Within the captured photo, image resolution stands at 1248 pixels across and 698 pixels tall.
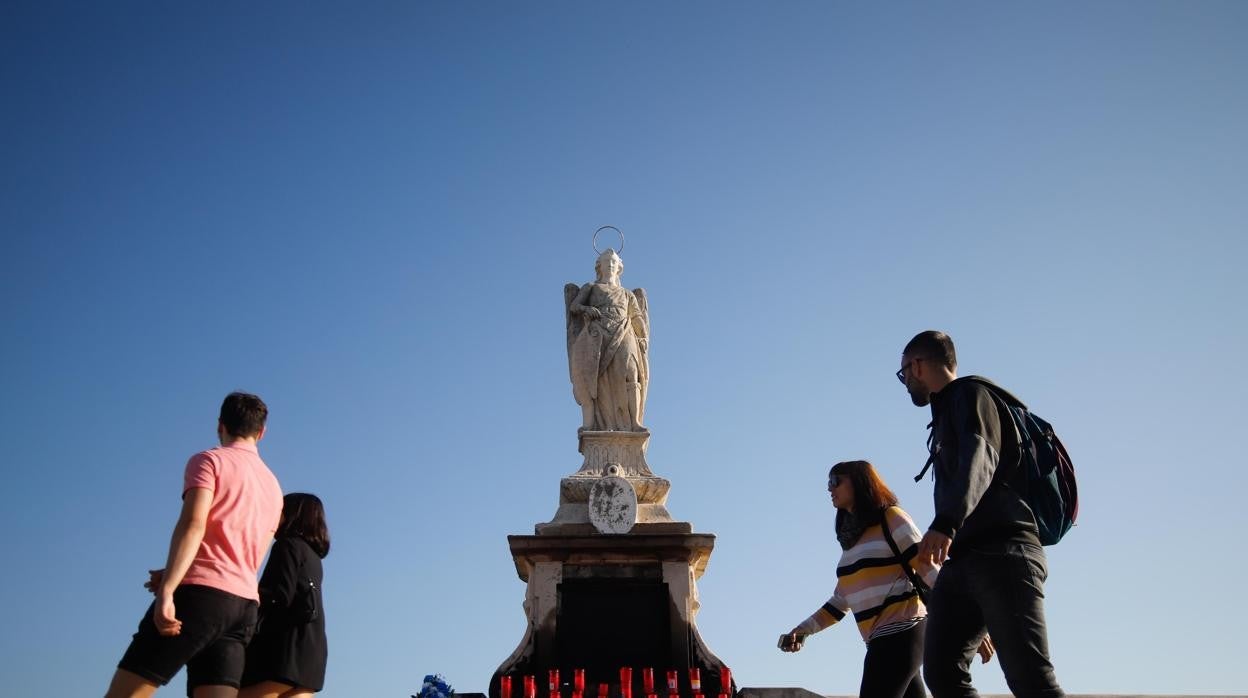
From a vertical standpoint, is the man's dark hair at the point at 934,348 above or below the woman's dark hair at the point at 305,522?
above

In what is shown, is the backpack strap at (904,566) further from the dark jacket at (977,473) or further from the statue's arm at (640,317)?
the statue's arm at (640,317)

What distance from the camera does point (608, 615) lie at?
28.2 ft

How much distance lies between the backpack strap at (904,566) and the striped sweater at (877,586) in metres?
0.01

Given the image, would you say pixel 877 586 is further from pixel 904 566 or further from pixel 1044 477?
pixel 1044 477

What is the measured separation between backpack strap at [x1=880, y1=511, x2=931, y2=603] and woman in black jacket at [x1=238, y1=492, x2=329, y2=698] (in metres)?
2.45

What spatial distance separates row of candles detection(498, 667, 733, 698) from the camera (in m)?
7.39

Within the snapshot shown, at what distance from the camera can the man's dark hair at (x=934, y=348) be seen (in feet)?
12.7

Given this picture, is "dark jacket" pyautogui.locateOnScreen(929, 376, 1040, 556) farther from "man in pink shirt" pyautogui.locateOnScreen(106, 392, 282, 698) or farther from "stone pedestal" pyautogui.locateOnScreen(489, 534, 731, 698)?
"stone pedestal" pyautogui.locateOnScreen(489, 534, 731, 698)

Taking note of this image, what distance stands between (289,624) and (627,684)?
3794mm

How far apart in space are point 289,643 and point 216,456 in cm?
92

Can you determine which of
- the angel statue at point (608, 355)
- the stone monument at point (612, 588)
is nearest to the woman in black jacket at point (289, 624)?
the stone monument at point (612, 588)

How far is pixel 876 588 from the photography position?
4367mm

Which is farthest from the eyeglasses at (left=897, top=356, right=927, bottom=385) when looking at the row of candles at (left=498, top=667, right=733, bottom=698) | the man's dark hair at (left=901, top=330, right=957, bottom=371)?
the row of candles at (left=498, top=667, right=733, bottom=698)

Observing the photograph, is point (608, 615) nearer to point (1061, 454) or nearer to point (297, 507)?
point (297, 507)
